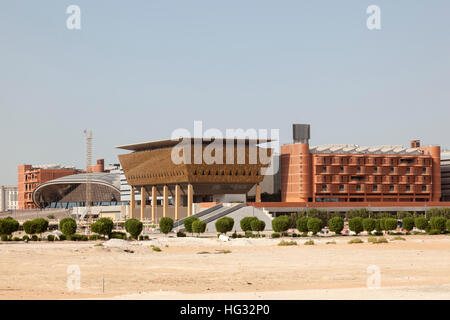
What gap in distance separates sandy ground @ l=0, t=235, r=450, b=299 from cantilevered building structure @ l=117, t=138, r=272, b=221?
244 ft

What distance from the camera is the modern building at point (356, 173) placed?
161 m

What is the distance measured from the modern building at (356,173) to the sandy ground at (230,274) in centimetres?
8065

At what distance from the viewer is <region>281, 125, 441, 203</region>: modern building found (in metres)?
161

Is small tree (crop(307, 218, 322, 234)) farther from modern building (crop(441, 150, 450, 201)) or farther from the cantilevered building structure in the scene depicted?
modern building (crop(441, 150, 450, 201))

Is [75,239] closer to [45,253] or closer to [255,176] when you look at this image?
[45,253]

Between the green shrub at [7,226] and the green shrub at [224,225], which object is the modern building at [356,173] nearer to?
the green shrub at [224,225]

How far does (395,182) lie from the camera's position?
166750 mm

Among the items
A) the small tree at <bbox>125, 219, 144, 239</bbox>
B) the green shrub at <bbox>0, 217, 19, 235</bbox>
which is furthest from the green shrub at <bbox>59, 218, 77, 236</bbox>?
the small tree at <bbox>125, 219, 144, 239</bbox>

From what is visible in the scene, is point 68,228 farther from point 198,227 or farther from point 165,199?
point 165,199

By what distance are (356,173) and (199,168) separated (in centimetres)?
3782

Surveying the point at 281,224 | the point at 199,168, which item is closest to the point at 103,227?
the point at 281,224

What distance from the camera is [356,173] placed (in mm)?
163875
